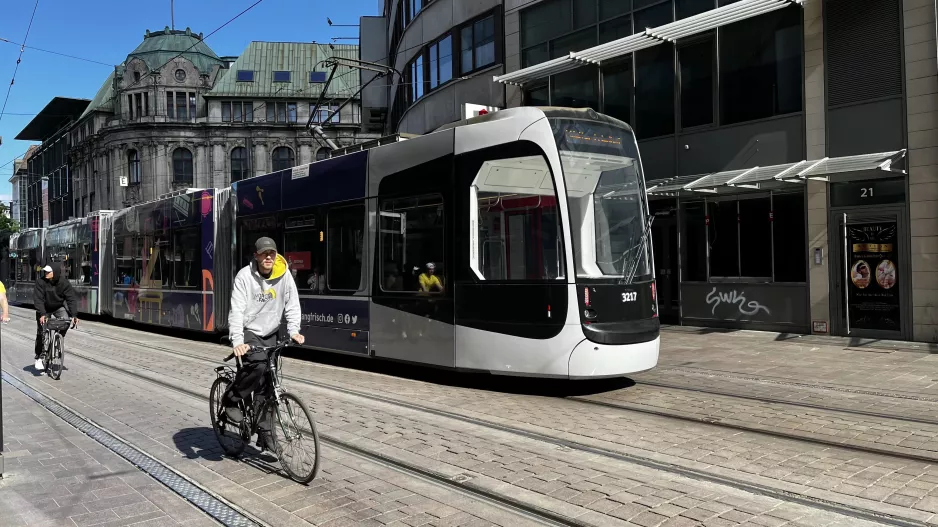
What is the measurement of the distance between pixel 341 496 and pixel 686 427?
11.4 feet

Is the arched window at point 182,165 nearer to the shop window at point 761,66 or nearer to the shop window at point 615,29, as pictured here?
the shop window at point 615,29

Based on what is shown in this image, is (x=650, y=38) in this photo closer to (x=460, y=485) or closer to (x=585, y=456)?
(x=585, y=456)

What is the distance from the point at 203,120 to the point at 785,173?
59.9 m

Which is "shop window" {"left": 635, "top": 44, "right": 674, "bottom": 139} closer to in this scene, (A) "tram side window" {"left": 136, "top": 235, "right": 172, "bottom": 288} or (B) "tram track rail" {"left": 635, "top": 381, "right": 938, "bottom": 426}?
(B) "tram track rail" {"left": 635, "top": 381, "right": 938, "bottom": 426}

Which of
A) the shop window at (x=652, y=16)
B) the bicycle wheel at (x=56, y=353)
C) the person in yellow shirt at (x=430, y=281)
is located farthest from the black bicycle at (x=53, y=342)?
the shop window at (x=652, y=16)

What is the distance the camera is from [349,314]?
10820 millimetres

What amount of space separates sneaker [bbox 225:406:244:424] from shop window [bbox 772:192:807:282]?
12.0 metres

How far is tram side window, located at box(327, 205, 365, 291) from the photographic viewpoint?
34.9 feet

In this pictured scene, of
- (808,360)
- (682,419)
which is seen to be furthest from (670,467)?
(808,360)

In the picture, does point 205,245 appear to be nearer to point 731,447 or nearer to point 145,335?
point 145,335

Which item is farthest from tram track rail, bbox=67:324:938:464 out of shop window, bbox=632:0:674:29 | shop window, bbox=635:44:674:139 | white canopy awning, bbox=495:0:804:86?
shop window, bbox=632:0:674:29

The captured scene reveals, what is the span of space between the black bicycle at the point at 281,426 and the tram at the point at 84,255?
18.2 m

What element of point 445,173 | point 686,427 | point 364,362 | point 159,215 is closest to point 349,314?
point 364,362

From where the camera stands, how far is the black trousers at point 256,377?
17.5ft
